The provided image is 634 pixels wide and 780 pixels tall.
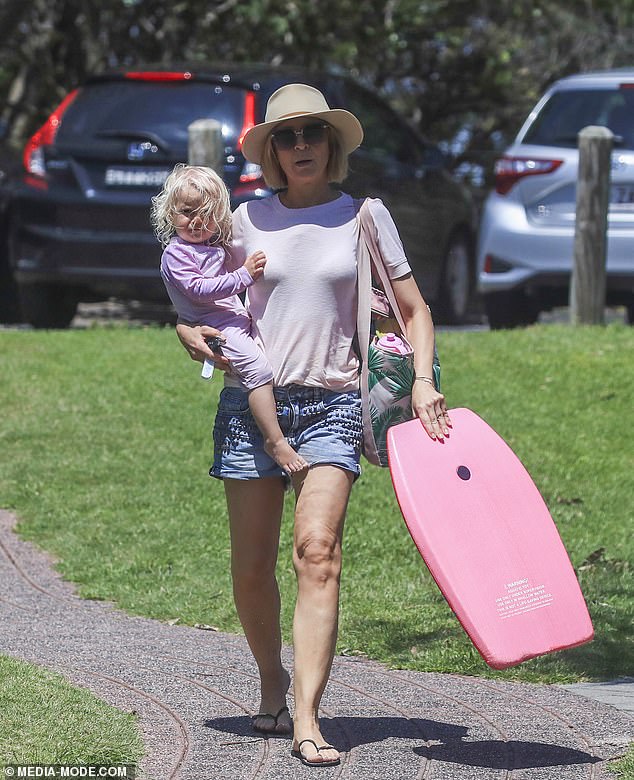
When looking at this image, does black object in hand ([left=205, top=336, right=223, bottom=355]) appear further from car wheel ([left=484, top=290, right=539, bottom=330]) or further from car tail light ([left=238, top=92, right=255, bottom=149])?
car wheel ([left=484, top=290, right=539, bottom=330])

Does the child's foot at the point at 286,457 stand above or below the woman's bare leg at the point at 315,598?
above

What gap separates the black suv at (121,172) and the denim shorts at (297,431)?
5.84m

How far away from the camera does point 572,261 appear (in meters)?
10.5

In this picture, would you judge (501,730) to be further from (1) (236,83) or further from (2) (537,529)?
(1) (236,83)

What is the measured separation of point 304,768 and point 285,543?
2.75 metres

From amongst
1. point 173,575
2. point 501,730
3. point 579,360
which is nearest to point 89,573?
point 173,575

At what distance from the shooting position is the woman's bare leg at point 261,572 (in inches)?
181

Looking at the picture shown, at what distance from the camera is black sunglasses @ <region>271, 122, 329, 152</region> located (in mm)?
4613

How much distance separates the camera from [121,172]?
1077 cm

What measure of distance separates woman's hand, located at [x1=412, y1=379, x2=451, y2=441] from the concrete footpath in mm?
904

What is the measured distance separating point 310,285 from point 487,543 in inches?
34.2

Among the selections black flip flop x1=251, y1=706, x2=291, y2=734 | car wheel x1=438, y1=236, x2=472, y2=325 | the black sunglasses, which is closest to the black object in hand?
the black sunglasses

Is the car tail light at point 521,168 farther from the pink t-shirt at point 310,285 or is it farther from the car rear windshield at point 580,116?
the pink t-shirt at point 310,285

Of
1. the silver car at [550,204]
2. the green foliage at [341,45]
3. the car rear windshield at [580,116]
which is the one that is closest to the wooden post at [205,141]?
the silver car at [550,204]
